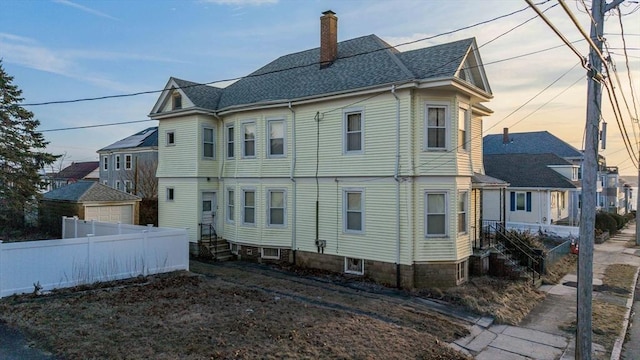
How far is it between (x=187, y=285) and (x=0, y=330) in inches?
196

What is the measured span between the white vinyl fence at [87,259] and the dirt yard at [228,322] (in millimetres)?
570

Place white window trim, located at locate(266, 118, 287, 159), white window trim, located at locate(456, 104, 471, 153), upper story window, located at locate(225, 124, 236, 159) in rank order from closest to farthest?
1. white window trim, located at locate(456, 104, 471, 153)
2. white window trim, located at locate(266, 118, 287, 159)
3. upper story window, located at locate(225, 124, 236, 159)

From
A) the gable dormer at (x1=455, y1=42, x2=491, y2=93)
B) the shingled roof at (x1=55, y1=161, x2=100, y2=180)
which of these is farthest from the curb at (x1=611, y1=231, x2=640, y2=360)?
the shingled roof at (x1=55, y1=161, x2=100, y2=180)

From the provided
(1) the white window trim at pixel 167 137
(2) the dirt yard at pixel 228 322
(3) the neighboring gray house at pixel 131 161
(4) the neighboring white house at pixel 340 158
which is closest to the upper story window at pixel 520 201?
(4) the neighboring white house at pixel 340 158

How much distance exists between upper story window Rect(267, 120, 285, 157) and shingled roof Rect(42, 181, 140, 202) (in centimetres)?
1023

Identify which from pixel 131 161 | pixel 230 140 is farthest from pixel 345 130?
pixel 131 161

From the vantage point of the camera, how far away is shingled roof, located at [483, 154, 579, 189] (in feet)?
102

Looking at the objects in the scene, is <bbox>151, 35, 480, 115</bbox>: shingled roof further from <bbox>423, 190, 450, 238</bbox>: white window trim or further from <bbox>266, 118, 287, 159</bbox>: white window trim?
<bbox>423, 190, 450, 238</bbox>: white window trim

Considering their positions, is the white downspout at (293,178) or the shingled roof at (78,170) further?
the shingled roof at (78,170)

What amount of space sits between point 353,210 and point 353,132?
3025mm

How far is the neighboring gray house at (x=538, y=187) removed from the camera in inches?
1215

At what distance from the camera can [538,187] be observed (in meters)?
31.0

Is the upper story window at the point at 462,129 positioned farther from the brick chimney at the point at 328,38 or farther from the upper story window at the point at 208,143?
the upper story window at the point at 208,143

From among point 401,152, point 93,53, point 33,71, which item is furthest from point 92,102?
point 401,152
